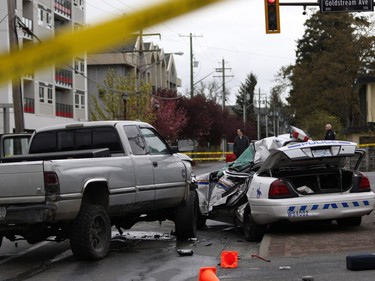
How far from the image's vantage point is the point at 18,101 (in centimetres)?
1847

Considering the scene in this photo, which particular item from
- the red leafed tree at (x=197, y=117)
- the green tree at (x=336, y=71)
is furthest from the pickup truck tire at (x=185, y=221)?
the red leafed tree at (x=197, y=117)

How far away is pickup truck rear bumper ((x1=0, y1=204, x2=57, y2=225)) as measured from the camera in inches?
294

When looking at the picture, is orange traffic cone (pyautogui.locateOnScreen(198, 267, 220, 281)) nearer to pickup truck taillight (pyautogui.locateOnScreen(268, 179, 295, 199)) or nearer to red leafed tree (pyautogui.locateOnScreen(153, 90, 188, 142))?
pickup truck taillight (pyautogui.locateOnScreen(268, 179, 295, 199))

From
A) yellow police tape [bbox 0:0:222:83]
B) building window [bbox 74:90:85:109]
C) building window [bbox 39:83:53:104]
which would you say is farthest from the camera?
building window [bbox 74:90:85:109]

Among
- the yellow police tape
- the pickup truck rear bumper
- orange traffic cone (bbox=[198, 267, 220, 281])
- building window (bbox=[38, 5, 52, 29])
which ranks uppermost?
building window (bbox=[38, 5, 52, 29])

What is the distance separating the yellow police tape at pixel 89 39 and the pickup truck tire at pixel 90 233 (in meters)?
5.70

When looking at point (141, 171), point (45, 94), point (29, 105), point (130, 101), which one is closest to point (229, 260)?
point (141, 171)

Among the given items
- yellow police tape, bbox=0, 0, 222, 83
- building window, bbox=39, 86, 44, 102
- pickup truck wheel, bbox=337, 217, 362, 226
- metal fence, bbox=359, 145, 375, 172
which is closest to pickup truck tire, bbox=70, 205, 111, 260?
pickup truck wheel, bbox=337, 217, 362, 226

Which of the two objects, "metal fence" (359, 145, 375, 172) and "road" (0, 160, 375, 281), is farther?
"metal fence" (359, 145, 375, 172)

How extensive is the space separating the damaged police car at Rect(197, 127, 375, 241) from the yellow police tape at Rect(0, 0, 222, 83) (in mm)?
6936

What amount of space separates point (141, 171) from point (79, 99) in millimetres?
43656

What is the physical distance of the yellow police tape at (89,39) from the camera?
220 centimetres

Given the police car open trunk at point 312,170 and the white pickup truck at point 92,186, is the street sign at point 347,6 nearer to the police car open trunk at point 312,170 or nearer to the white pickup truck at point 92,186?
the police car open trunk at point 312,170

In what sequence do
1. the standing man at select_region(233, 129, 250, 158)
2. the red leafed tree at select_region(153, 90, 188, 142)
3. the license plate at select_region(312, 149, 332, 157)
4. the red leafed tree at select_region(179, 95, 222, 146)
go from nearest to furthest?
the license plate at select_region(312, 149, 332, 157) → the standing man at select_region(233, 129, 250, 158) → the red leafed tree at select_region(153, 90, 188, 142) → the red leafed tree at select_region(179, 95, 222, 146)
